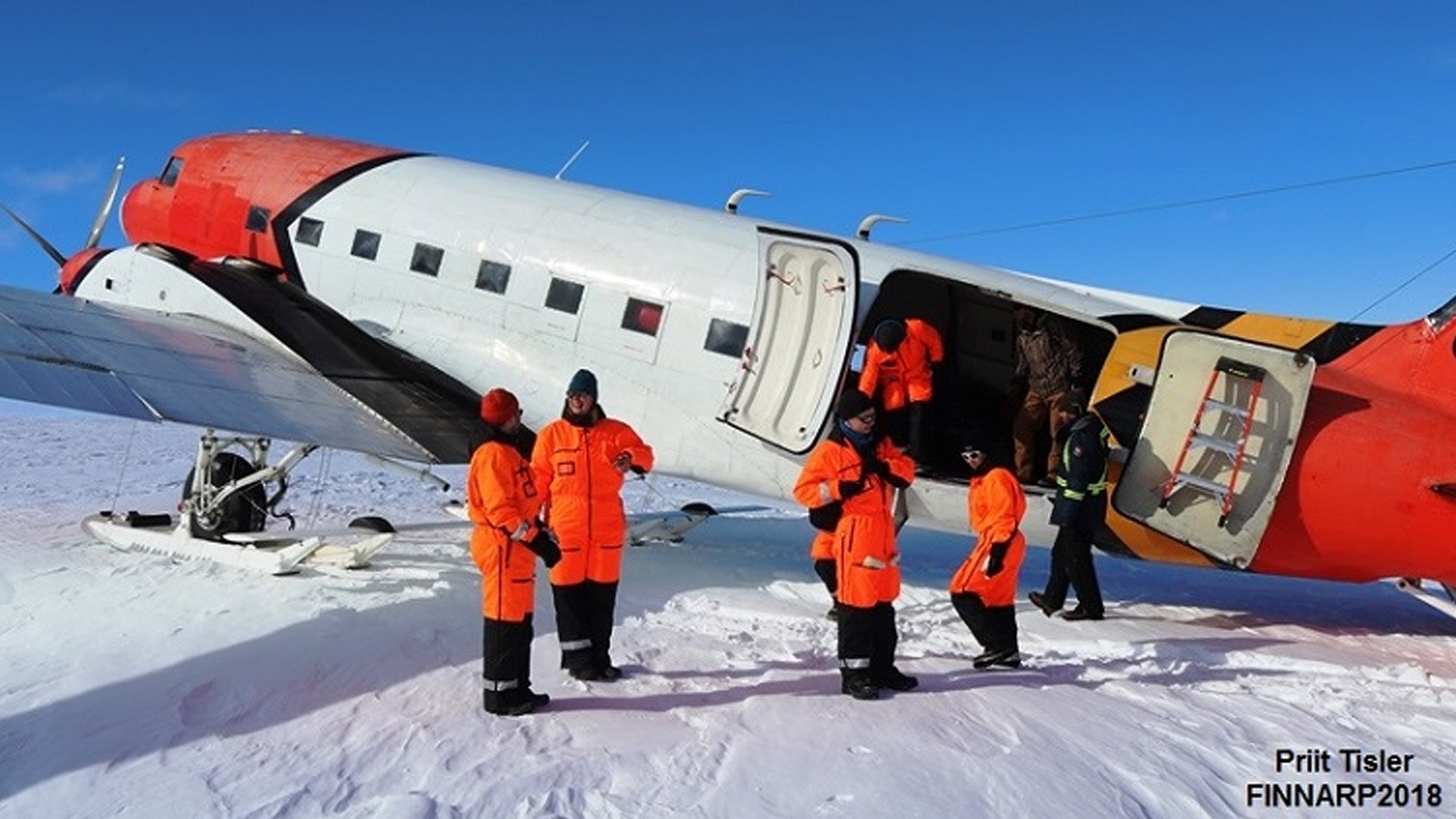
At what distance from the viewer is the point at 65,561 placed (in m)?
7.73

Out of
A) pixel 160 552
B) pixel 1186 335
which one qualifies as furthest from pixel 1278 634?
pixel 160 552

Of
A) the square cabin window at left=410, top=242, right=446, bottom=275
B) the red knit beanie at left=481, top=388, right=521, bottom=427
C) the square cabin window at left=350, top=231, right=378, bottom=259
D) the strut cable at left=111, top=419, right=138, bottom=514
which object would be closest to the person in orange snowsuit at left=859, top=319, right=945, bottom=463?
the red knit beanie at left=481, top=388, right=521, bottom=427

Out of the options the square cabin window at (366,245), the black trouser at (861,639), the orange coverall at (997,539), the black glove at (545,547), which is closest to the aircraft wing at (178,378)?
the square cabin window at (366,245)

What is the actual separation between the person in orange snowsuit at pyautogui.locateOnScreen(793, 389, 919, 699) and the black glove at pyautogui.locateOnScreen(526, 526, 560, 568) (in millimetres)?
1458

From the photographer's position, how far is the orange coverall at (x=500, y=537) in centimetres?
502

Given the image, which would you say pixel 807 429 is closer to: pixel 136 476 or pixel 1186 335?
pixel 1186 335

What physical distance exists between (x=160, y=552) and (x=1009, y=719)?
6.98m

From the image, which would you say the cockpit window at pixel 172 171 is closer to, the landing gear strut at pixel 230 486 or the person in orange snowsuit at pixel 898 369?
the landing gear strut at pixel 230 486

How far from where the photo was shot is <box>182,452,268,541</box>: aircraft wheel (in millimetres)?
8867

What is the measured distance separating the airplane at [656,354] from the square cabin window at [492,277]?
0.10ft

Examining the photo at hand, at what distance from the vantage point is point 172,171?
12172 mm

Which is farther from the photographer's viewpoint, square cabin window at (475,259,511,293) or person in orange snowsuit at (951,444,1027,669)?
square cabin window at (475,259,511,293)

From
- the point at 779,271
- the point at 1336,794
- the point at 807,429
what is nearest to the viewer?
the point at 1336,794

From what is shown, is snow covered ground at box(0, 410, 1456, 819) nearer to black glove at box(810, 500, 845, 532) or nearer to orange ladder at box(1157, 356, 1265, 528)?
black glove at box(810, 500, 845, 532)
